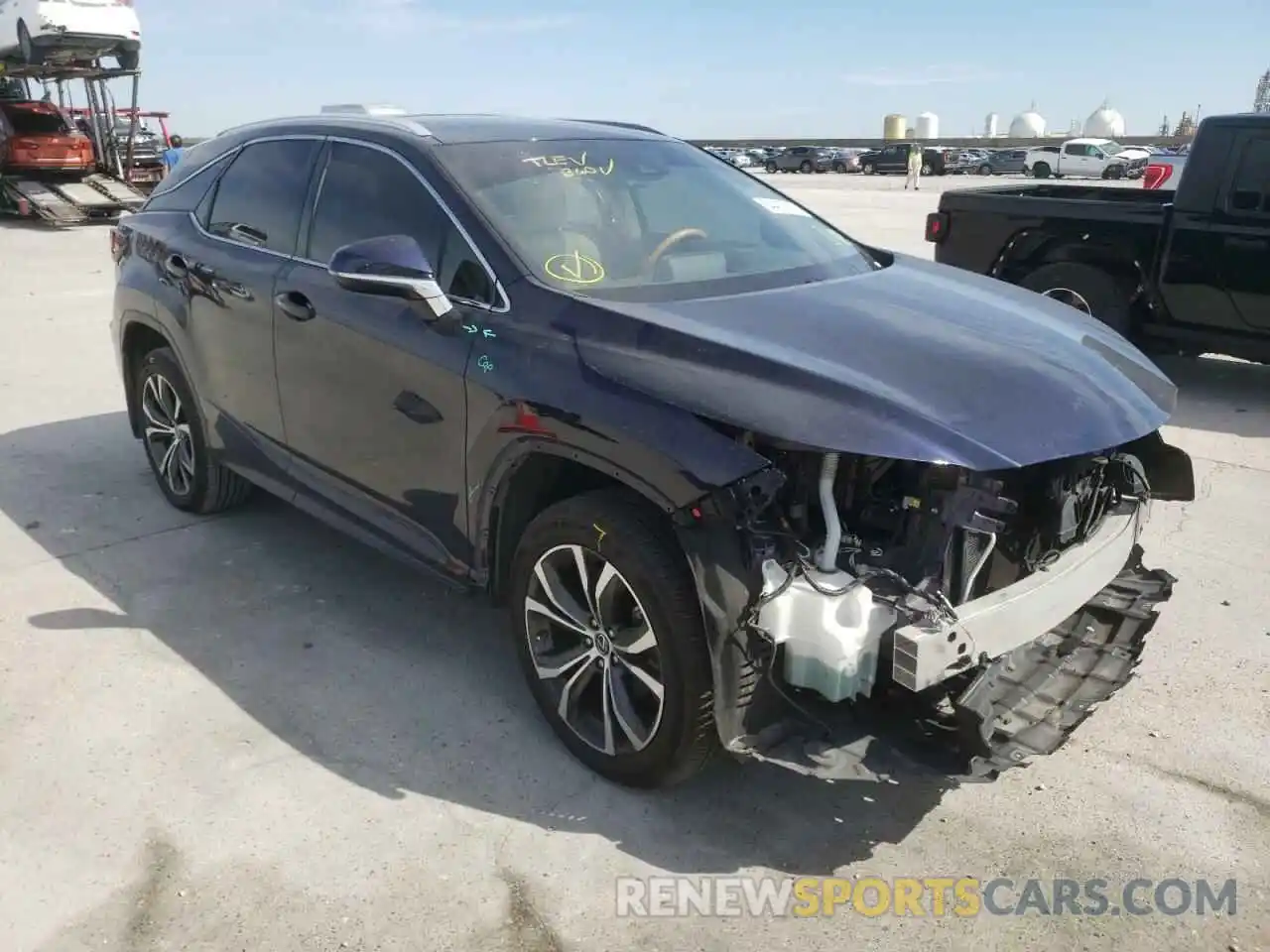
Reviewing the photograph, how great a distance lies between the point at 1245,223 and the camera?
6.97m

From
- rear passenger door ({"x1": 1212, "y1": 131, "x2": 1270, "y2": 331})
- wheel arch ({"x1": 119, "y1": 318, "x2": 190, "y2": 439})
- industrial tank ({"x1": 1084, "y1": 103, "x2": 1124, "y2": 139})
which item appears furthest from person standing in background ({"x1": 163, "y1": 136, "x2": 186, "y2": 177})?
industrial tank ({"x1": 1084, "y1": 103, "x2": 1124, "y2": 139})

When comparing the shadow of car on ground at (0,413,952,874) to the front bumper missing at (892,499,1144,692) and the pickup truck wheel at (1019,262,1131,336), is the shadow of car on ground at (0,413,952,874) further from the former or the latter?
the pickup truck wheel at (1019,262,1131,336)

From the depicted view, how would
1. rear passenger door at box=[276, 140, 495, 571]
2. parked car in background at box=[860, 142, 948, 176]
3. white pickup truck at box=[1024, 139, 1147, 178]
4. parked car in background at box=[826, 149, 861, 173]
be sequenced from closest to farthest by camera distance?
1. rear passenger door at box=[276, 140, 495, 571]
2. white pickup truck at box=[1024, 139, 1147, 178]
3. parked car in background at box=[860, 142, 948, 176]
4. parked car in background at box=[826, 149, 861, 173]

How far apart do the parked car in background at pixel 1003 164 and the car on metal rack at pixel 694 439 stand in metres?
50.1

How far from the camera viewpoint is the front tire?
4.94m

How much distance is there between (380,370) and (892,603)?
6.34ft

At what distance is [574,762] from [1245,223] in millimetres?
6242

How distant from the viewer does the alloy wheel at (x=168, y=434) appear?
5094 millimetres

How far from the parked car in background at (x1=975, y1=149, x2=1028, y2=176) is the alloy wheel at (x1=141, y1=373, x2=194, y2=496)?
49750 millimetres

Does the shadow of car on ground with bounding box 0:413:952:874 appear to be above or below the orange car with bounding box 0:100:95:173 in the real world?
below

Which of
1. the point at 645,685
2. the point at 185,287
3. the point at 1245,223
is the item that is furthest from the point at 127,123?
→ the point at 645,685

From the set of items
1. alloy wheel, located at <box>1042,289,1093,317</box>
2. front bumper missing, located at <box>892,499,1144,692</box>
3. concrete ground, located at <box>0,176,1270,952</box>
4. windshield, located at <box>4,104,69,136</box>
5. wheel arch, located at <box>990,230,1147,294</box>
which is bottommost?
concrete ground, located at <box>0,176,1270,952</box>

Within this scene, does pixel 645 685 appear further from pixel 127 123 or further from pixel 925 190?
pixel 925 190

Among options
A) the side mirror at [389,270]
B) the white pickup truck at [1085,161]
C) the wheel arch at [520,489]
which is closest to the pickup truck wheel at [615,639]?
the wheel arch at [520,489]
